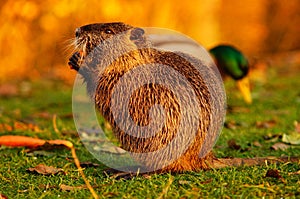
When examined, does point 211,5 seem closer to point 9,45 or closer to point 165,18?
point 165,18

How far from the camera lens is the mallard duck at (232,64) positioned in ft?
21.3

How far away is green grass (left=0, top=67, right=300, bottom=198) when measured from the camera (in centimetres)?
293

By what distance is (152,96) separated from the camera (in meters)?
3.25

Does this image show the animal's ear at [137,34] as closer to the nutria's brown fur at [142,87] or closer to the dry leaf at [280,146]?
the nutria's brown fur at [142,87]

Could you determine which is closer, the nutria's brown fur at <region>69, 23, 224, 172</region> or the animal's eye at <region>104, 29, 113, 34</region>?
the nutria's brown fur at <region>69, 23, 224, 172</region>

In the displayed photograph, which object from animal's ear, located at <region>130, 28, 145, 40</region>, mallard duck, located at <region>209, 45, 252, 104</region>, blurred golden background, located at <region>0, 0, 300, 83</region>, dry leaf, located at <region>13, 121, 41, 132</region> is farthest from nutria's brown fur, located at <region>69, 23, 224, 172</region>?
blurred golden background, located at <region>0, 0, 300, 83</region>

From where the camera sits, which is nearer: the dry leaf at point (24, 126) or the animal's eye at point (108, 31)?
the animal's eye at point (108, 31)

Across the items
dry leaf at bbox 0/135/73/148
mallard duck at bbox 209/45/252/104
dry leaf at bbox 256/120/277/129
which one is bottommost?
dry leaf at bbox 256/120/277/129

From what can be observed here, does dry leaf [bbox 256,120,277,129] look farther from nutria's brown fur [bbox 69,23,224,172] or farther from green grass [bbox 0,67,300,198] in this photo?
nutria's brown fur [bbox 69,23,224,172]

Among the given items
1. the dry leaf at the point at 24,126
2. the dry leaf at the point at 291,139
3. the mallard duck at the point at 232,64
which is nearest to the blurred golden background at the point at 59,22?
the mallard duck at the point at 232,64

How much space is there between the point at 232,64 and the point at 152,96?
3385mm

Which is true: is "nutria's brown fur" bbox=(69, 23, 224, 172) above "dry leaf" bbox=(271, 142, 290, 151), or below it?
above

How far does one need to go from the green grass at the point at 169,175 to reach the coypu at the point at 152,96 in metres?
0.14

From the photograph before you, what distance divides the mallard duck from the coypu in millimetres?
3038
